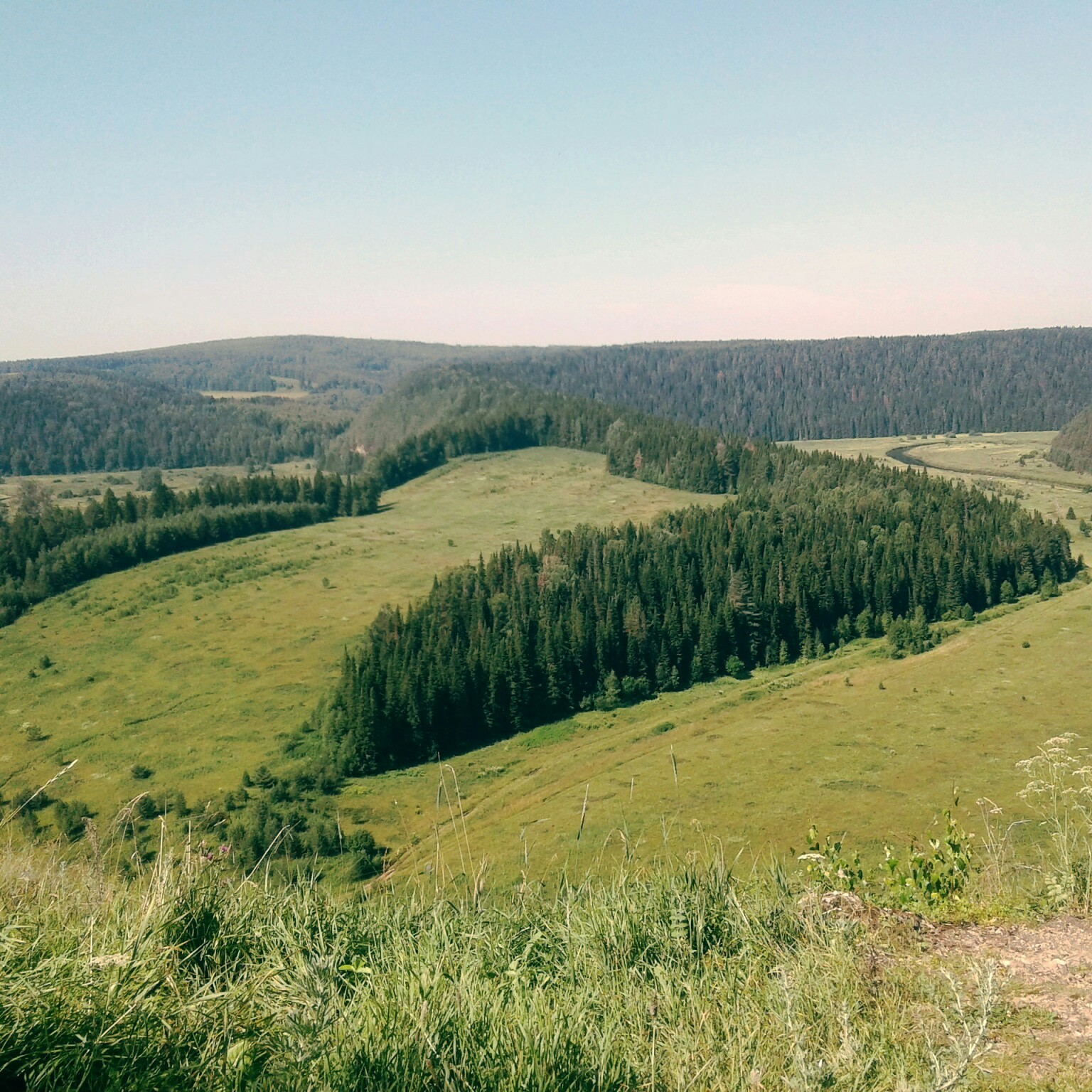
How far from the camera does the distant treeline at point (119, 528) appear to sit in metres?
148

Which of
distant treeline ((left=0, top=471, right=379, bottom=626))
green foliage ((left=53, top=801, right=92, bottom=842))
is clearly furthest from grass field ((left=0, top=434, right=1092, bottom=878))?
distant treeline ((left=0, top=471, right=379, bottom=626))

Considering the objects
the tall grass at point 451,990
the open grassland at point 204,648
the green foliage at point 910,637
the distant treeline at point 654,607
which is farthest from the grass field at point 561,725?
the tall grass at point 451,990

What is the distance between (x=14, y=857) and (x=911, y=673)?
91672mm

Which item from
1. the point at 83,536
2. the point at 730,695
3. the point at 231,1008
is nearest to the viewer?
the point at 231,1008

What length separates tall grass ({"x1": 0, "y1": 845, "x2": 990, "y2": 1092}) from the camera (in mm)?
5914

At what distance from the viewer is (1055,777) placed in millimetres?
11719

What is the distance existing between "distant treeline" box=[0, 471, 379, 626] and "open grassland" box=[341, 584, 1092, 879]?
96.7 meters

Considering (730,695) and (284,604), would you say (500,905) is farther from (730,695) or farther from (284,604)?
(284,604)

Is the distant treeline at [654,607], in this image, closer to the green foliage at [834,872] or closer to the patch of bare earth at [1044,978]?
the green foliage at [834,872]

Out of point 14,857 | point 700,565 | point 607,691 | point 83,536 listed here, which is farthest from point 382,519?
point 14,857

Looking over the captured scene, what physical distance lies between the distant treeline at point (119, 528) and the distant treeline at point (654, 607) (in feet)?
228

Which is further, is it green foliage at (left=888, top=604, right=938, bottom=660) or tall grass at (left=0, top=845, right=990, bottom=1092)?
green foliage at (left=888, top=604, right=938, bottom=660)

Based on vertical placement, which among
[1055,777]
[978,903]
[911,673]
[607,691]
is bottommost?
[607,691]

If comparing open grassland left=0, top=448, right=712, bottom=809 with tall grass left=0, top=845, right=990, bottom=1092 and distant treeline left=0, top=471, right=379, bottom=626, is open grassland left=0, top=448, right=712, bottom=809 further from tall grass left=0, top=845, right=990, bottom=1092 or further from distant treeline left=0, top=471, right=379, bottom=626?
A: tall grass left=0, top=845, right=990, bottom=1092
